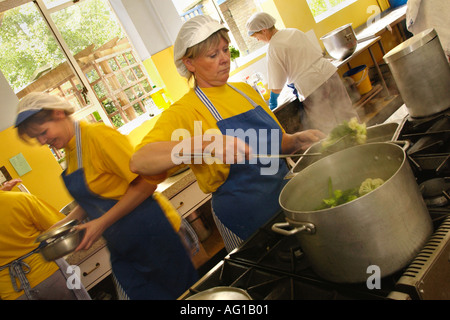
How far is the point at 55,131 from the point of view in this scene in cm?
165

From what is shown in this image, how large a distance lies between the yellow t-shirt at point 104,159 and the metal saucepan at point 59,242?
0.23m

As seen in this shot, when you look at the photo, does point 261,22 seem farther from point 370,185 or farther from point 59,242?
point 370,185

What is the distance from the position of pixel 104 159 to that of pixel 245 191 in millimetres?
720

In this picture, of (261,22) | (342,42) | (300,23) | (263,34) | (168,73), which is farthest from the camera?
(300,23)

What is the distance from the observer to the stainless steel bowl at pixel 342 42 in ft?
11.4

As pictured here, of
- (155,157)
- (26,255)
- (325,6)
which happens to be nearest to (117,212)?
(155,157)

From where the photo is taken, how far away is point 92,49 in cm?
315

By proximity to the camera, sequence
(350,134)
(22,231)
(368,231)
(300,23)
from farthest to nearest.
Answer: (300,23) → (22,231) → (350,134) → (368,231)

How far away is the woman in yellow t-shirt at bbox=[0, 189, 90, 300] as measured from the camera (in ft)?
6.06

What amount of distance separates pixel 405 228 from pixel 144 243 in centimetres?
138

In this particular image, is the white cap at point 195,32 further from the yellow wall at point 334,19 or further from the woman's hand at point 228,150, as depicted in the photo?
the yellow wall at point 334,19

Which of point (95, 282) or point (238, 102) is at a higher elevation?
point (238, 102)
